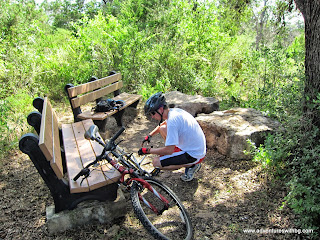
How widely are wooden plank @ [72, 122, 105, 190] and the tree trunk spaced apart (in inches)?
115

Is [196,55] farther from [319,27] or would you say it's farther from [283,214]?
[283,214]

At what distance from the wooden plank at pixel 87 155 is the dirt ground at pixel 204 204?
616 millimetres

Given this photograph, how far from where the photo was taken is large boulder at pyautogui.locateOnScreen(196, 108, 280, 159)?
14.2 ft

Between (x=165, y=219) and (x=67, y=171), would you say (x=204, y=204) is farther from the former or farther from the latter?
(x=67, y=171)

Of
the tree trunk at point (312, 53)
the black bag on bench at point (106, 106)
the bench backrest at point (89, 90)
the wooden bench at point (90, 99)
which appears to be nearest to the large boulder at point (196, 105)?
the wooden bench at point (90, 99)

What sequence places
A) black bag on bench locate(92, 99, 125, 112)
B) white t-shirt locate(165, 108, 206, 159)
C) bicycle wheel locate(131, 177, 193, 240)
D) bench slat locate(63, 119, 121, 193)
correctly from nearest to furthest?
bicycle wheel locate(131, 177, 193, 240) < bench slat locate(63, 119, 121, 193) < white t-shirt locate(165, 108, 206, 159) < black bag on bench locate(92, 99, 125, 112)

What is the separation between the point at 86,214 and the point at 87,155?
0.79 meters

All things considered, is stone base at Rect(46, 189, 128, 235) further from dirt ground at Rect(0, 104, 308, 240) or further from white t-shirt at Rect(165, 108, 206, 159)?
white t-shirt at Rect(165, 108, 206, 159)

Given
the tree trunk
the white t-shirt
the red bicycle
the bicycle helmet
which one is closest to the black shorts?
the white t-shirt

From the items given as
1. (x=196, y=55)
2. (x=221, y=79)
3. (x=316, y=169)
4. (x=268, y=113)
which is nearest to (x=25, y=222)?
(x=316, y=169)

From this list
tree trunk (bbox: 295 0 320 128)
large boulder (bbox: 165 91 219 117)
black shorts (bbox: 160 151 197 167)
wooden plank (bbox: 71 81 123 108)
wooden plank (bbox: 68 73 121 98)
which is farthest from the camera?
large boulder (bbox: 165 91 219 117)

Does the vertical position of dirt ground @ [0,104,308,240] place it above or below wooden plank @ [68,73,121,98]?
below

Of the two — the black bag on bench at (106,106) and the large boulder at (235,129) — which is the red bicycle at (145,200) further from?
the black bag on bench at (106,106)

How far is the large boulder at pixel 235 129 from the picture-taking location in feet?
14.2
